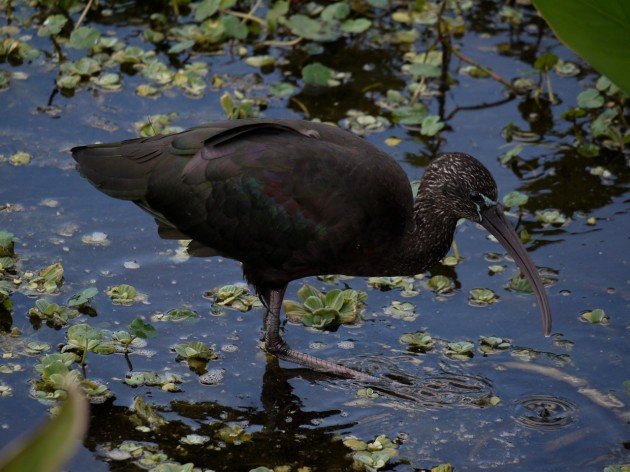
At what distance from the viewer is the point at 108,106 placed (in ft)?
24.0

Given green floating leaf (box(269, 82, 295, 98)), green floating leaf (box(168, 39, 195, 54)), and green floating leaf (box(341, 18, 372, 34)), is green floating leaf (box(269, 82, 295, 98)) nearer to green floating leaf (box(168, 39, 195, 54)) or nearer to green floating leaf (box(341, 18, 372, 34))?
green floating leaf (box(168, 39, 195, 54))

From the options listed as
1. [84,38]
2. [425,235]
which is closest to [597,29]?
[425,235]

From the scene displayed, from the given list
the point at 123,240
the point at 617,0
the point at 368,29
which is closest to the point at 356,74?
the point at 368,29

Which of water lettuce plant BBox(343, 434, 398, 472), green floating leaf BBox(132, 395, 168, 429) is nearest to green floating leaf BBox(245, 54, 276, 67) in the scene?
green floating leaf BBox(132, 395, 168, 429)

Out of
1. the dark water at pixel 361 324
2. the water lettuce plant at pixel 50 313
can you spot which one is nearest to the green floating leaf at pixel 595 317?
the dark water at pixel 361 324

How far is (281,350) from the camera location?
530 cm

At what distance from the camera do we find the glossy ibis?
16.3 feet

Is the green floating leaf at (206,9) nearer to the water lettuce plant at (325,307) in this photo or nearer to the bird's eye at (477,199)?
the water lettuce plant at (325,307)

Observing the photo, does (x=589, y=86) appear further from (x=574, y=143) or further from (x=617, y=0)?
(x=617, y=0)

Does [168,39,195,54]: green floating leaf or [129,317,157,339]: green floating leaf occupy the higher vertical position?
[168,39,195,54]: green floating leaf

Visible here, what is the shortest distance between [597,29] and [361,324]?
7.82 feet

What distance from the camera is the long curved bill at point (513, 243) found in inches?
200

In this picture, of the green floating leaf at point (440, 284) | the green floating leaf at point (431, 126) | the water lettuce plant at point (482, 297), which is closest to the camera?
the water lettuce plant at point (482, 297)

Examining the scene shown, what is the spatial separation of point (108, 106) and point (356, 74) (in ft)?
6.23
